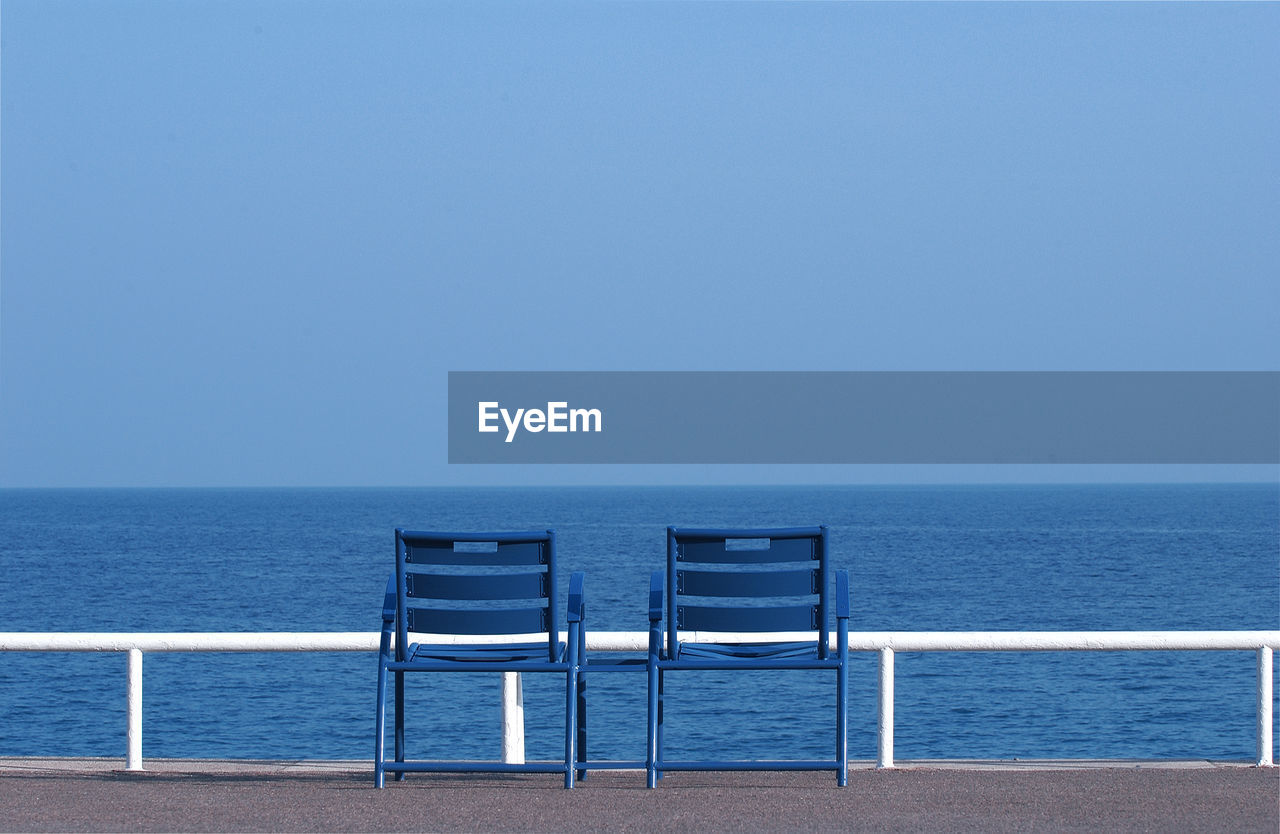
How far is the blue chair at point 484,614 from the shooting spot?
5684mm

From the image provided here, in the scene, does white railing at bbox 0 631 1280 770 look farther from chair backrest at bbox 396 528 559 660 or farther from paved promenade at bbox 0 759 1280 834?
chair backrest at bbox 396 528 559 660

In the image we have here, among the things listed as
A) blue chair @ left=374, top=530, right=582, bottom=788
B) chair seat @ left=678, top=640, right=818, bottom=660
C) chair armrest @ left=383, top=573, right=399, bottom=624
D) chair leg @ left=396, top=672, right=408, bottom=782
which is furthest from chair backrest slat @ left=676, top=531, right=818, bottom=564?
chair leg @ left=396, top=672, right=408, bottom=782

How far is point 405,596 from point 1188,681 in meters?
32.4

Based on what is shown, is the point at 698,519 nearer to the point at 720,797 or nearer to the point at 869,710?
the point at 869,710

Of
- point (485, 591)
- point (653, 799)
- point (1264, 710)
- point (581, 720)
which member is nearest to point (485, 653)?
point (485, 591)

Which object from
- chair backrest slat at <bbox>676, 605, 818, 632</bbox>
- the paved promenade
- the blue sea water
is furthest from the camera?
the blue sea water

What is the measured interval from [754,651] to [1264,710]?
2364mm

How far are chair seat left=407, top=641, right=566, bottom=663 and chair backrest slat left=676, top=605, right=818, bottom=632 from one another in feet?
1.81

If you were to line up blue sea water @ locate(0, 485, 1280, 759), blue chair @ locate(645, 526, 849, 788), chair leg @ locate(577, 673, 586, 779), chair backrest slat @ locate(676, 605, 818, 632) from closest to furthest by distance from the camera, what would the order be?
blue chair @ locate(645, 526, 849, 788), chair backrest slat @ locate(676, 605, 818, 632), chair leg @ locate(577, 673, 586, 779), blue sea water @ locate(0, 485, 1280, 759)

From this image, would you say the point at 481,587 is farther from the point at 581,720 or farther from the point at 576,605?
the point at 581,720

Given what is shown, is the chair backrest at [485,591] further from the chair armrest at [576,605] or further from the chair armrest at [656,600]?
the chair armrest at [656,600]

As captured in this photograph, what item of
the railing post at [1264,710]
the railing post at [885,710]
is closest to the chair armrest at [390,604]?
the railing post at [885,710]

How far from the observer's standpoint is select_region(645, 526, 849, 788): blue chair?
5.70 metres

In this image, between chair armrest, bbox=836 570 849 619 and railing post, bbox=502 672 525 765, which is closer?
chair armrest, bbox=836 570 849 619
